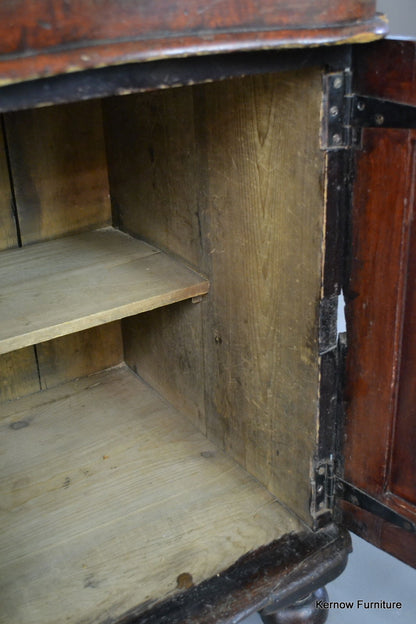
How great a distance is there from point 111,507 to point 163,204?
498 millimetres

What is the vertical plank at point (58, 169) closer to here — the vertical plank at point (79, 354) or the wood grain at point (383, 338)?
the vertical plank at point (79, 354)

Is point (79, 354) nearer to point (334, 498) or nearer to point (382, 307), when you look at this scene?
point (334, 498)

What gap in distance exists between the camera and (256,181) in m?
0.98

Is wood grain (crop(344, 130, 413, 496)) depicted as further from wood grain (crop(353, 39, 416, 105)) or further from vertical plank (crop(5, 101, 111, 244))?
vertical plank (crop(5, 101, 111, 244))

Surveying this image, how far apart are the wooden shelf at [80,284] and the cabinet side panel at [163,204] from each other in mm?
45

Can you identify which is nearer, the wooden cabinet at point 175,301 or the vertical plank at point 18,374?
the wooden cabinet at point 175,301

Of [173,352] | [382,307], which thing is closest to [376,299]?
[382,307]

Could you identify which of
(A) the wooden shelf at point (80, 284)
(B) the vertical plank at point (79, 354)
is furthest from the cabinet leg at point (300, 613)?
(B) the vertical plank at point (79, 354)

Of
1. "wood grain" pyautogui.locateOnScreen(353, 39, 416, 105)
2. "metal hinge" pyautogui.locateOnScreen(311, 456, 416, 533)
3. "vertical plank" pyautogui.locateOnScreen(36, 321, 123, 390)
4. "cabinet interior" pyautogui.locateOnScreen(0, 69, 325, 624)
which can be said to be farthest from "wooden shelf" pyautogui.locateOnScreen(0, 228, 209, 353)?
"wood grain" pyautogui.locateOnScreen(353, 39, 416, 105)

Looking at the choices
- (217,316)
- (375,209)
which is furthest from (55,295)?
(375,209)

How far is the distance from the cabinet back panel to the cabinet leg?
151mm

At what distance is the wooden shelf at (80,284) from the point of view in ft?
3.46

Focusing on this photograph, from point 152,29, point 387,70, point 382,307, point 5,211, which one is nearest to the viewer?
point 152,29

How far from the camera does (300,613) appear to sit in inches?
45.8
